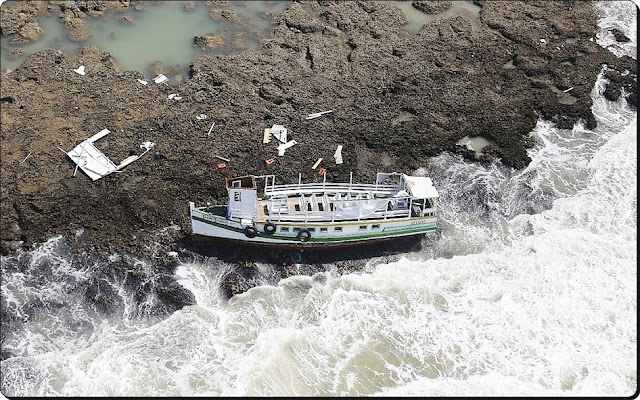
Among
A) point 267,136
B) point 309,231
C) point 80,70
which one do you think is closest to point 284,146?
point 267,136

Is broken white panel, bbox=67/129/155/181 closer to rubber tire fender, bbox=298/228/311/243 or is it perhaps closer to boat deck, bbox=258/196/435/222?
boat deck, bbox=258/196/435/222

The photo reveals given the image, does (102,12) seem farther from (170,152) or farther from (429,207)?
(429,207)

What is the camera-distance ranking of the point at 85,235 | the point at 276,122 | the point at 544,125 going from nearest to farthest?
the point at 85,235
the point at 276,122
the point at 544,125

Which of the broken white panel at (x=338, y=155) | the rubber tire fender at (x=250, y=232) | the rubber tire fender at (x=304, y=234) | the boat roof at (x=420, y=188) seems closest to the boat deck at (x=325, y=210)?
the rubber tire fender at (x=304, y=234)

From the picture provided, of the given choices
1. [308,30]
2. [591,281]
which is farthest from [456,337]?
[308,30]

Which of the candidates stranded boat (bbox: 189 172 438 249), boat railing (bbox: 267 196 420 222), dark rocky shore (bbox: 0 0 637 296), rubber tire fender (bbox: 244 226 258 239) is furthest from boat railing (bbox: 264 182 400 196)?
rubber tire fender (bbox: 244 226 258 239)

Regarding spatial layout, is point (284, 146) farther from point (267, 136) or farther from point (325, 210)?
point (325, 210)
